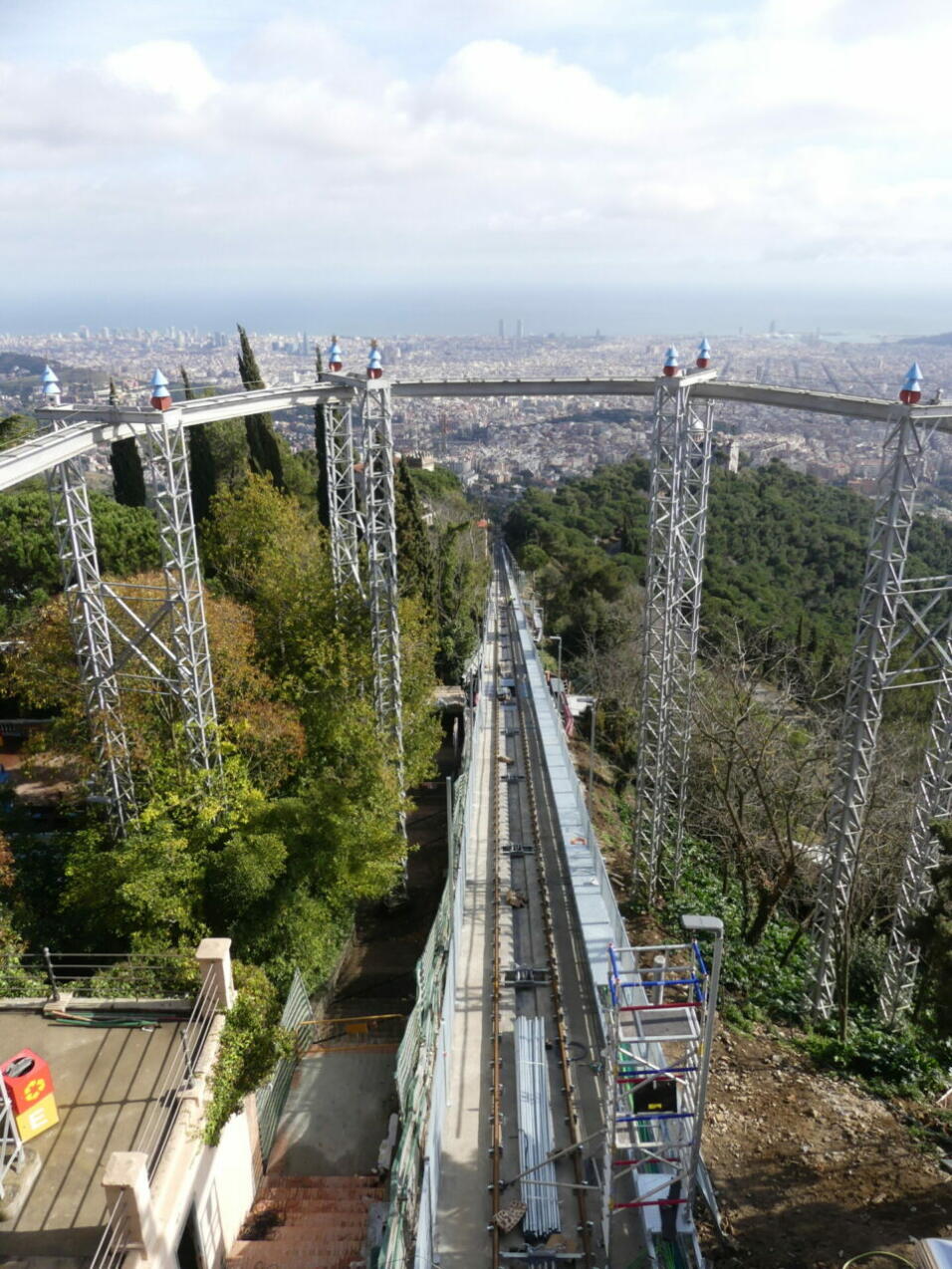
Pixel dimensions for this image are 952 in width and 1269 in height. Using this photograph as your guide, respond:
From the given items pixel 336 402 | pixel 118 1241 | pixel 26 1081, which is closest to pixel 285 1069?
pixel 26 1081

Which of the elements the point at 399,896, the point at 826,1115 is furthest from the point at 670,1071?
the point at 399,896

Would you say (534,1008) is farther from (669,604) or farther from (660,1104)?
(669,604)

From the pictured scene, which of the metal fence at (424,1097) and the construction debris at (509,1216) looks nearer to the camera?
the metal fence at (424,1097)

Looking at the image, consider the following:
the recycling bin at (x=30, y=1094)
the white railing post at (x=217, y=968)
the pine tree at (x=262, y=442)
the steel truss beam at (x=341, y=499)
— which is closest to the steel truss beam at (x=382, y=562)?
the steel truss beam at (x=341, y=499)

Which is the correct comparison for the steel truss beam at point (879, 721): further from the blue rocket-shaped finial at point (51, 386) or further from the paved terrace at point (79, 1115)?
the blue rocket-shaped finial at point (51, 386)

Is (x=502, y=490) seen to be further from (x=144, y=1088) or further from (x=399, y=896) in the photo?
(x=144, y=1088)

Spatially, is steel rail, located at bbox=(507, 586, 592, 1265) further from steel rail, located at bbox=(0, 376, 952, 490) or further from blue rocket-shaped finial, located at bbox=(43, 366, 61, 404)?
blue rocket-shaped finial, located at bbox=(43, 366, 61, 404)

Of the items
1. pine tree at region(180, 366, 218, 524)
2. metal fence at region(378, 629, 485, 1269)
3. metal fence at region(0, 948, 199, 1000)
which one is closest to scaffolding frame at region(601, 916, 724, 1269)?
metal fence at region(378, 629, 485, 1269)
